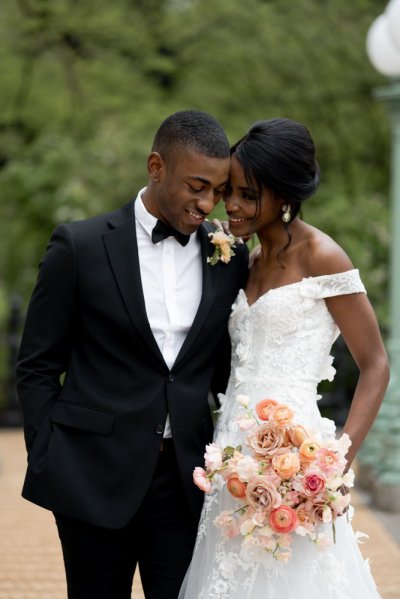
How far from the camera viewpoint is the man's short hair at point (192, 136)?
3.54 meters

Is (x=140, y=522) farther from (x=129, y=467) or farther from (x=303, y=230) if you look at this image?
(x=303, y=230)

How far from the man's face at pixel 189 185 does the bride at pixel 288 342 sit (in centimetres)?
12

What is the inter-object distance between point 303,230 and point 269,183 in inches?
9.5

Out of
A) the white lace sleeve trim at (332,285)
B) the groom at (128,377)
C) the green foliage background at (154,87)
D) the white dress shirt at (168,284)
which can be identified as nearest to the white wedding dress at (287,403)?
the white lace sleeve trim at (332,285)

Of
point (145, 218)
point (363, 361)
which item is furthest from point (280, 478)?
point (145, 218)

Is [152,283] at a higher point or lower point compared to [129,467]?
higher

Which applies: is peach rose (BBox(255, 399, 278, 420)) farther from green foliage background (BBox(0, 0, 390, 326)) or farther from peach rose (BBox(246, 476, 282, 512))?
green foliage background (BBox(0, 0, 390, 326))

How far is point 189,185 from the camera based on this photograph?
3535 mm

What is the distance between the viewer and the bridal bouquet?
323cm

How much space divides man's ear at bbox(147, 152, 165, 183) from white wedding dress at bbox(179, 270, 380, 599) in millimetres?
545

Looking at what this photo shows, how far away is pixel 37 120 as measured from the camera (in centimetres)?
1728

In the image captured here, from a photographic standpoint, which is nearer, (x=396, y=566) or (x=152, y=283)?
(x=152, y=283)

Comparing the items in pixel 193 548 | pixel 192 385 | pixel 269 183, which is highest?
pixel 269 183

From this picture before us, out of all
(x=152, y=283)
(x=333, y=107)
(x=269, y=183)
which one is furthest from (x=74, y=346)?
(x=333, y=107)
